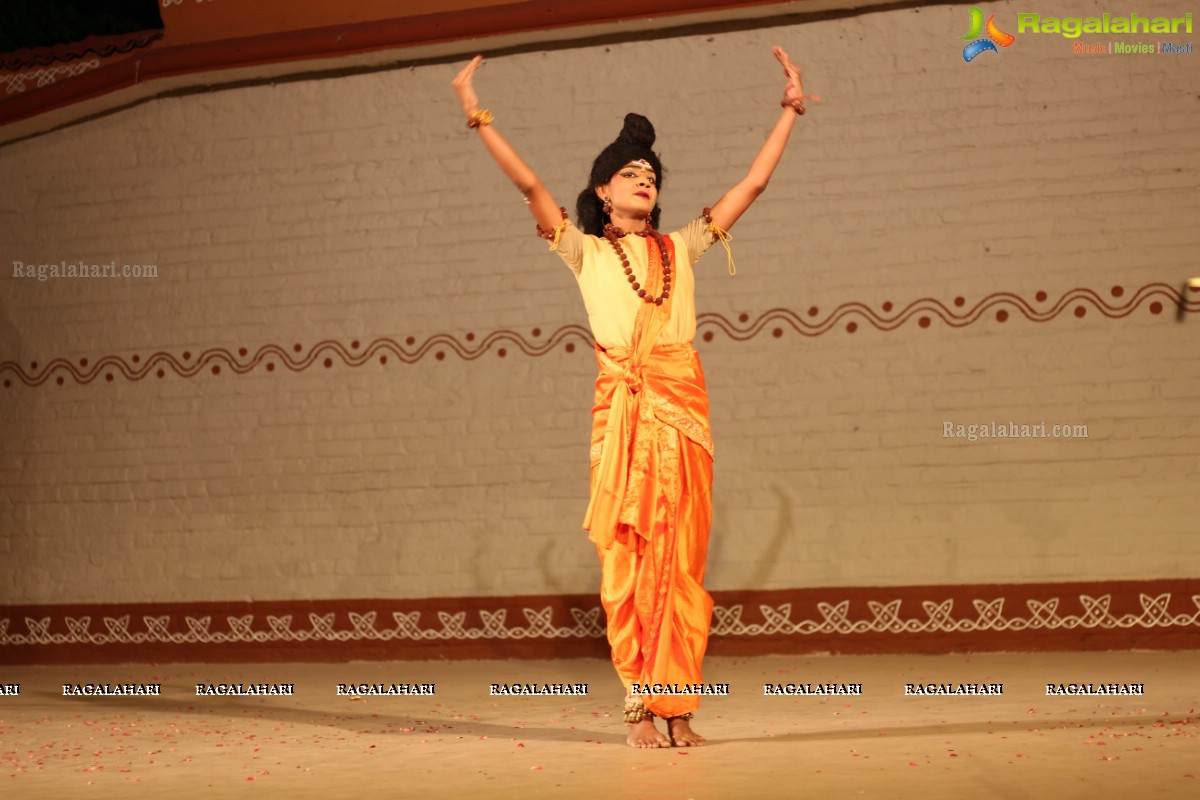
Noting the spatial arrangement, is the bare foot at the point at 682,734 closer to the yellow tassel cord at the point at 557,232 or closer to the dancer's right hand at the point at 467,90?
the yellow tassel cord at the point at 557,232

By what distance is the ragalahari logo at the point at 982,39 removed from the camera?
6.40 meters

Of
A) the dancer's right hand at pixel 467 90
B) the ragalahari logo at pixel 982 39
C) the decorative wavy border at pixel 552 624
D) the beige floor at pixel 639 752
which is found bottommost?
the decorative wavy border at pixel 552 624

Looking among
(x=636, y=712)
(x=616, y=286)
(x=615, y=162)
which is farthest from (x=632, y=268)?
(x=636, y=712)

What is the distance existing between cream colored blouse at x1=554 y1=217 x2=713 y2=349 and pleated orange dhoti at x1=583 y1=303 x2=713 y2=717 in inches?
1.5

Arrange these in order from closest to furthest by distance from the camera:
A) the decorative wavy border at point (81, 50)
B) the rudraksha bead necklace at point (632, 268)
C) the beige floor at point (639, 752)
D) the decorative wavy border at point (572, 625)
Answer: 1. the beige floor at point (639, 752)
2. the rudraksha bead necklace at point (632, 268)
3. the decorative wavy border at point (572, 625)
4. the decorative wavy border at point (81, 50)

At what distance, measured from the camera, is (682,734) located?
13.0ft

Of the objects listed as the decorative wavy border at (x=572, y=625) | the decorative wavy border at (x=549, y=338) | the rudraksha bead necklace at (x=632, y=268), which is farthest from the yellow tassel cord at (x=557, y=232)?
the decorative wavy border at (x=572, y=625)

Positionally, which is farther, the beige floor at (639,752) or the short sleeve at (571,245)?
the short sleeve at (571,245)

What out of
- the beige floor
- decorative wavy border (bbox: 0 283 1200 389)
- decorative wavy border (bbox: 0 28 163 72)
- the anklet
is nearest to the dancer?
the anklet

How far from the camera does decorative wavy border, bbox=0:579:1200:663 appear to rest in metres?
6.14

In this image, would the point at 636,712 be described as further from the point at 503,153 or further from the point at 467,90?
the point at 467,90

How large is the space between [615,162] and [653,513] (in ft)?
3.32

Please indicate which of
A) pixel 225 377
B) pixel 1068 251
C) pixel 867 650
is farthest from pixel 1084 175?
pixel 225 377

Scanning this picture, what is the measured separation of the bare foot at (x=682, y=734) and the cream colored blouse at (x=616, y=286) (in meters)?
1.04
